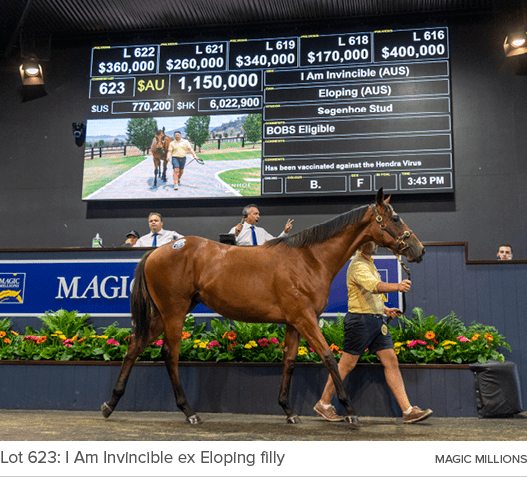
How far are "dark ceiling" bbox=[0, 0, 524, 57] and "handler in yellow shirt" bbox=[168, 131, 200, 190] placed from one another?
7.94 ft

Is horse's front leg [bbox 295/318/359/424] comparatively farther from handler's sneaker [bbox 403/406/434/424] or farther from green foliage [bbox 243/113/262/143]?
green foliage [bbox 243/113/262/143]

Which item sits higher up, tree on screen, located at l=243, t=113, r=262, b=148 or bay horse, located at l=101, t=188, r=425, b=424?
tree on screen, located at l=243, t=113, r=262, b=148

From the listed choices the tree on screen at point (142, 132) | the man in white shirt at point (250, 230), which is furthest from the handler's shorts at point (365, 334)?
the tree on screen at point (142, 132)

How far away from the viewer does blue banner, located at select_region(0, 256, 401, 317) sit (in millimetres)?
6152

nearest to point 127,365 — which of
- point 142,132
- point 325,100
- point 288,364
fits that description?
point 288,364

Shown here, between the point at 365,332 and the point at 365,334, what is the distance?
18 mm

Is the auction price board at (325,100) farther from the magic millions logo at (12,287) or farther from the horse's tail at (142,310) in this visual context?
the horse's tail at (142,310)

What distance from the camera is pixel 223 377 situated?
550cm

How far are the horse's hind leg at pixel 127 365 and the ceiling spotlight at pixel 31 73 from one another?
7476 millimetres

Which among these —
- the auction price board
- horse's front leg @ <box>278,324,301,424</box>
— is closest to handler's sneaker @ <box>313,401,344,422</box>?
horse's front leg @ <box>278,324,301,424</box>

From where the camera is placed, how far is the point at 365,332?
15.1 feet

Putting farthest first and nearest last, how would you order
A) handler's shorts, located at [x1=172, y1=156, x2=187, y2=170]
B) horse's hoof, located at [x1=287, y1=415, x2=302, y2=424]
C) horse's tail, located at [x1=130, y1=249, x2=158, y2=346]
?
handler's shorts, located at [x1=172, y1=156, x2=187, y2=170]
horse's tail, located at [x1=130, y1=249, x2=158, y2=346]
horse's hoof, located at [x1=287, y1=415, x2=302, y2=424]

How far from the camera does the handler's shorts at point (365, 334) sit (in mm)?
4609

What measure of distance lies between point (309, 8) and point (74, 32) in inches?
194
